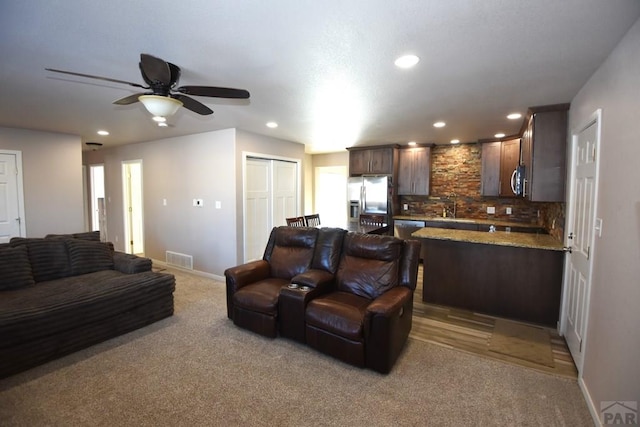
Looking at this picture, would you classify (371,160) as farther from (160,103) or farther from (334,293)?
(160,103)

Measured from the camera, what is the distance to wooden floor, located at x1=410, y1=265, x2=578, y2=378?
2564 mm

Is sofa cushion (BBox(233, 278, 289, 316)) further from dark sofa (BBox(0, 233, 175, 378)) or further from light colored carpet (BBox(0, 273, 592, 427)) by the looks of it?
dark sofa (BBox(0, 233, 175, 378))

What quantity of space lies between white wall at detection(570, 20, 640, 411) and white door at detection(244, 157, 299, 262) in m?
4.21

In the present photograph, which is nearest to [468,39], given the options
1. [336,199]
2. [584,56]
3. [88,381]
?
[584,56]

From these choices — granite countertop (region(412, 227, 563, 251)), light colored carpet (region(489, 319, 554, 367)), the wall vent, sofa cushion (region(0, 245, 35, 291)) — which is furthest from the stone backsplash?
sofa cushion (region(0, 245, 35, 291))

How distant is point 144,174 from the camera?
5816 millimetres

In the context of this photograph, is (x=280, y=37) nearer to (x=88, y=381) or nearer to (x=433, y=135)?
(x=88, y=381)

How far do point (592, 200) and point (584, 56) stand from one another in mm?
1043

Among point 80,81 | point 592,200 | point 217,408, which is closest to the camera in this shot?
point 217,408

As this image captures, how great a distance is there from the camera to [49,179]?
4914 mm

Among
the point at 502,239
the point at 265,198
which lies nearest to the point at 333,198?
the point at 265,198

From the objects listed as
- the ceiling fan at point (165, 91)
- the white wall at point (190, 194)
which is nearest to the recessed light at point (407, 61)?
the ceiling fan at point (165, 91)

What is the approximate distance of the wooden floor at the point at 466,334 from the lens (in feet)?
8.41

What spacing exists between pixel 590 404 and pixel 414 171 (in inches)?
183
